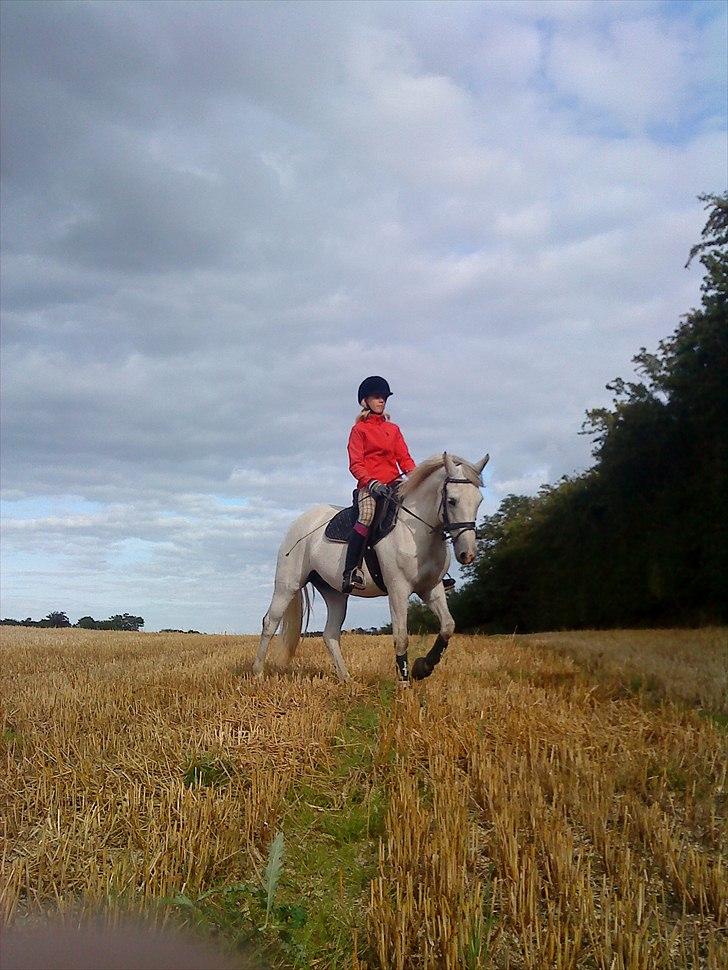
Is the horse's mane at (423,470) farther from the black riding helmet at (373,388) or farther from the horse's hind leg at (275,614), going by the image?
the horse's hind leg at (275,614)

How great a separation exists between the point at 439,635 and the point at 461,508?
1.65 m

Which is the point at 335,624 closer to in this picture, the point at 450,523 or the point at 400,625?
the point at 400,625

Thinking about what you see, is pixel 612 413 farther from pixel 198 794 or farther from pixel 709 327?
pixel 198 794

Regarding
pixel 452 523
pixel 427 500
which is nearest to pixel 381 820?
pixel 452 523

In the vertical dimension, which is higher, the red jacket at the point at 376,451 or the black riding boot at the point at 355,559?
the red jacket at the point at 376,451

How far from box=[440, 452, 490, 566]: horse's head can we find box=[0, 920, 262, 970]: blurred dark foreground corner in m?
6.53

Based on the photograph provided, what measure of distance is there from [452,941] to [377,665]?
863 cm

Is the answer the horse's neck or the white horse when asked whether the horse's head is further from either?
the horse's neck

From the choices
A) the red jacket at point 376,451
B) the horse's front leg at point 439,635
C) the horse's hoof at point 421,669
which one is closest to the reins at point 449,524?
the horse's front leg at point 439,635

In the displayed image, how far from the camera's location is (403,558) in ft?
28.4

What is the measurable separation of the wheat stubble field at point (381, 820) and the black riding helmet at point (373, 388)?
11.0 feet

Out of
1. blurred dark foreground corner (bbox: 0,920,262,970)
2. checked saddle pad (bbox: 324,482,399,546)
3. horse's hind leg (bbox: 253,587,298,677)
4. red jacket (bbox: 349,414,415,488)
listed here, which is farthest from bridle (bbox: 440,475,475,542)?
blurred dark foreground corner (bbox: 0,920,262,970)

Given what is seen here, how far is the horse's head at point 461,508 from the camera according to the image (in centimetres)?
781

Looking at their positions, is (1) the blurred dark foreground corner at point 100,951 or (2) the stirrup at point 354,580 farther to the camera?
(2) the stirrup at point 354,580
